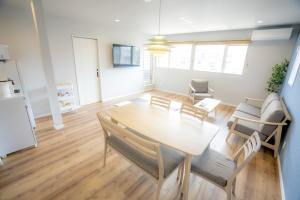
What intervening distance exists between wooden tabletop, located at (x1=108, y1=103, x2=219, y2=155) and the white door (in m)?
2.52

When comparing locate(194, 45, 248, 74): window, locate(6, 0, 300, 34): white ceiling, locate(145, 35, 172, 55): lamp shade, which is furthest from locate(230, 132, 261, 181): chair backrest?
locate(194, 45, 248, 74): window

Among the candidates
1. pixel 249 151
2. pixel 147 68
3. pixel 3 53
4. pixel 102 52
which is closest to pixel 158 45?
pixel 249 151

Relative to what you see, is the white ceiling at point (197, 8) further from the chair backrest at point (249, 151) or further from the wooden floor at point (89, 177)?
the wooden floor at point (89, 177)

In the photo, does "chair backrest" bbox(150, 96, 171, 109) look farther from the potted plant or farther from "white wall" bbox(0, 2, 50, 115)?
the potted plant

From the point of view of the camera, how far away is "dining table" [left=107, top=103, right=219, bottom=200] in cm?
140

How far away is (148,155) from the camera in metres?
1.34

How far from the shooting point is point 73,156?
7.33 ft

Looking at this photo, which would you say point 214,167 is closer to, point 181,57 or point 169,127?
point 169,127

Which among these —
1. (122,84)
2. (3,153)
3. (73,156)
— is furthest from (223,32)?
(3,153)

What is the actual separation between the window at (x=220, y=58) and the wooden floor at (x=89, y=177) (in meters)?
2.85

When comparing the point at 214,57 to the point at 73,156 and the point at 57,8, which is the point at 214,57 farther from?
the point at 73,156

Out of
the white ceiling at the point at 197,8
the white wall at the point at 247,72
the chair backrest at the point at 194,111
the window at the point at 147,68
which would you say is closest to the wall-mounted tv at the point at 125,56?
the window at the point at 147,68

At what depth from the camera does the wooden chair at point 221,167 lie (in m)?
1.31

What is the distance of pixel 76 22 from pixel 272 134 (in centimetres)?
474
